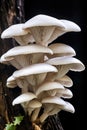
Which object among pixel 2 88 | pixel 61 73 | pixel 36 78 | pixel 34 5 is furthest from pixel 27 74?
pixel 34 5

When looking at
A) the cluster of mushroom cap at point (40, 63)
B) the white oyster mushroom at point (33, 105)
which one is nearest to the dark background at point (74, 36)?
the cluster of mushroom cap at point (40, 63)

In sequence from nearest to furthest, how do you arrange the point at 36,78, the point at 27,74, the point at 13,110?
1. the point at 27,74
2. the point at 36,78
3. the point at 13,110

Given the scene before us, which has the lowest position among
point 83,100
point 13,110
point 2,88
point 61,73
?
point 83,100

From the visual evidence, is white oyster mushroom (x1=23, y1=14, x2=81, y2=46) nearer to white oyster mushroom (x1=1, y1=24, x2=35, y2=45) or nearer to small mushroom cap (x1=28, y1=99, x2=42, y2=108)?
white oyster mushroom (x1=1, y1=24, x2=35, y2=45)

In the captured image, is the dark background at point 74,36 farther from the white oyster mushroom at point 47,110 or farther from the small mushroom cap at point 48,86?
the small mushroom cap at point 48,86

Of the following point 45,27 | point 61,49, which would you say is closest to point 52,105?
point 61,49

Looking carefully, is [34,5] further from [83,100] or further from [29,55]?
[29,55]

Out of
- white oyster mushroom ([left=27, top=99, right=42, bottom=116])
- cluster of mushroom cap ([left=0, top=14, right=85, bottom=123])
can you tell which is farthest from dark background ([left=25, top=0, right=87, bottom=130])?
white oyster mushroom ([left=27, top=99, right=42, bottom=116])
